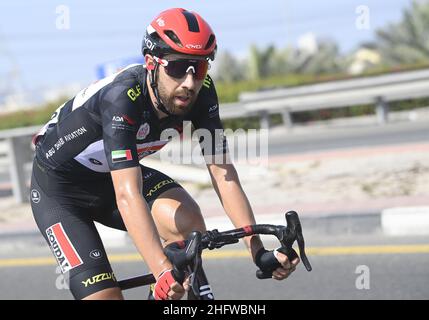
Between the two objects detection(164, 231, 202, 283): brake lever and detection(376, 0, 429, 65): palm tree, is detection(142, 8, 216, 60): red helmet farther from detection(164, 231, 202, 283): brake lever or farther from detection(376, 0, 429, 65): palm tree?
detection(376, 0, 429, 65): palm tree

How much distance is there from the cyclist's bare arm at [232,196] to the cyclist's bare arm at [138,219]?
23.3 inches

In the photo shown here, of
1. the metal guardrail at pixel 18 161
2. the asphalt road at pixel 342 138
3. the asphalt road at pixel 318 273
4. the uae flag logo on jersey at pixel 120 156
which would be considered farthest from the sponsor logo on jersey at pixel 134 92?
the asphalt road at pixel 342 138

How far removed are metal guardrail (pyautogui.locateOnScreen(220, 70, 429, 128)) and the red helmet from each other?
1511 centimetres

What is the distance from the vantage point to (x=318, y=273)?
21.9 ft

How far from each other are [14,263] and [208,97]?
495 cm

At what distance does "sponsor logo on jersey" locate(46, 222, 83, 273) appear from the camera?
4.04 metres

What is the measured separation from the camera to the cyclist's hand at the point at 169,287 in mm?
3223

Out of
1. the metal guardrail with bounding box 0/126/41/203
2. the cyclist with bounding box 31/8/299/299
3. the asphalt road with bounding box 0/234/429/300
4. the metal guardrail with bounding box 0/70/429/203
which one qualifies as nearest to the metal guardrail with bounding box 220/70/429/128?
the metal guardrail with bounding box 0/70/429/203

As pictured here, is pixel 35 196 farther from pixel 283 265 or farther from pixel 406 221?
pixel 406 221

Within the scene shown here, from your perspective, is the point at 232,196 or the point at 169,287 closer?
the point at 169,287

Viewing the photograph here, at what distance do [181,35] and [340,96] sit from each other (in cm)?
1545

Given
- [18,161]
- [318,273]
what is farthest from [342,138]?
[318,273]

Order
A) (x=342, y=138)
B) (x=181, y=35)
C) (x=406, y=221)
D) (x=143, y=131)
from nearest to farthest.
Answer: (x=181, y=35)
(x=143, y=131)
(x=406, y=221)
(x=342, y=138)
